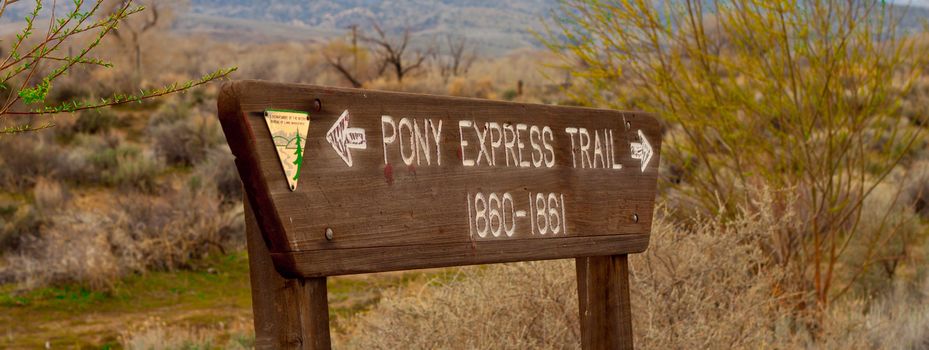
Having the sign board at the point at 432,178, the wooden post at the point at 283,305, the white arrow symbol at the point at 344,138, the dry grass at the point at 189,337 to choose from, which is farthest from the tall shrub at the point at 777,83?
the wooden post at the point at 283,305

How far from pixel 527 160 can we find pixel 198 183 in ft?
44.1

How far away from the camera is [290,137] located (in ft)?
7.94

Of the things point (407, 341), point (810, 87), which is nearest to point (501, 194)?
point (407, 341)

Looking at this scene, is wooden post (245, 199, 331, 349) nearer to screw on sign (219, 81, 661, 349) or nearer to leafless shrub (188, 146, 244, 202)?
screw on sign (219, 81, 661, 349)

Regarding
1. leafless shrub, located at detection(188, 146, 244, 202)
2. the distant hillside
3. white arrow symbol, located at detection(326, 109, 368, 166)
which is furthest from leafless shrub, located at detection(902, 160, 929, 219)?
the distant hillside

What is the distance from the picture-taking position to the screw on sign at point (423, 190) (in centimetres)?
242

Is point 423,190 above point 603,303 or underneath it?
above

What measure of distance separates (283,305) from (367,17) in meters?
158

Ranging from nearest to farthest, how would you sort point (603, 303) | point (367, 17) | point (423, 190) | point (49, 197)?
point (423, 190) → point (603, 303) → point (49, 197) → point (367, 17)

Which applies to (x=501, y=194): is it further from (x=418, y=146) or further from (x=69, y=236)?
(x=69, y=236)

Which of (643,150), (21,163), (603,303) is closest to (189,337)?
(603,303)

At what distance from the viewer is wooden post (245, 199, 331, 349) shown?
100.0 inches

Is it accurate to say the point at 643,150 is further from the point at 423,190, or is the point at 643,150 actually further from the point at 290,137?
the point at 290,137

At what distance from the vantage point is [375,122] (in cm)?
268
